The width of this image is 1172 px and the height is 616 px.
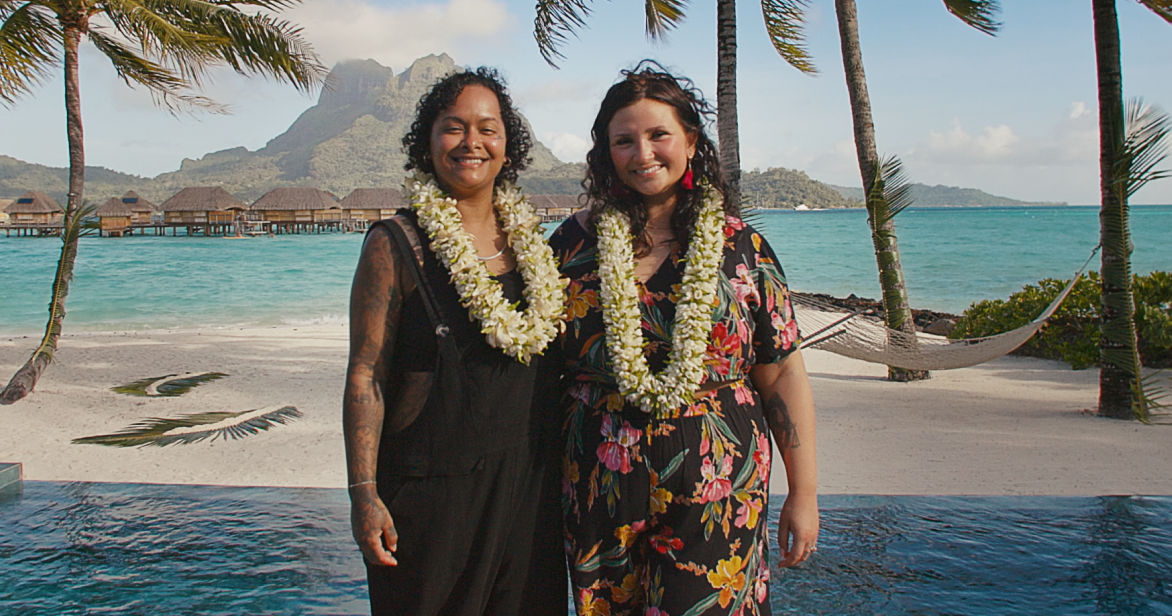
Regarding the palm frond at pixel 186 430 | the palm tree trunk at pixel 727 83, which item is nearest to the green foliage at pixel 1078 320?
the palm tree trunk at pixel 727 83

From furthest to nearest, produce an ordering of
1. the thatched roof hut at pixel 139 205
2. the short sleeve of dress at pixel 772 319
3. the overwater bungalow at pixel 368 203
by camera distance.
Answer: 1. the overwater bungalow at pixel 368 203
2. the thatched roof hut at pixel 139 205
3. the short sleeve of dress at pixel 772 319

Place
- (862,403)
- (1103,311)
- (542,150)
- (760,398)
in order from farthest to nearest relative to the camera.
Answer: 1. (542,150)
2. (862,403)
3. (1103,311)
4. (760,398)

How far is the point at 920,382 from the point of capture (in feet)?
28.1

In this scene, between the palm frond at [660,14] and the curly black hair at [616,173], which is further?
the palm frond at [660,14]

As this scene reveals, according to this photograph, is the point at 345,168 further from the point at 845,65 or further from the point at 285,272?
the point at 845,65

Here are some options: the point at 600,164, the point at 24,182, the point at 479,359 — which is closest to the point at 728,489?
the point at 479,359

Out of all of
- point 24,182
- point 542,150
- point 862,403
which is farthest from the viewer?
point 542,150

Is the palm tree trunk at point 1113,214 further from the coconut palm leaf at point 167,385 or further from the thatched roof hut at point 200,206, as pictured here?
the thatched roof hut at point 200,206

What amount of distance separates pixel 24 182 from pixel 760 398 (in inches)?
4556

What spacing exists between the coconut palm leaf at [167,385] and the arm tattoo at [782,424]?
8.23 meters

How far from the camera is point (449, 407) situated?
69.7 inches

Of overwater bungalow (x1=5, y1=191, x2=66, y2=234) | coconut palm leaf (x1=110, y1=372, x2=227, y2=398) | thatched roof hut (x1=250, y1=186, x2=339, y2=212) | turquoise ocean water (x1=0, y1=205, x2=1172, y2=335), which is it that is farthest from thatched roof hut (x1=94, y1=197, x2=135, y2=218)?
coconut palm leaf (x1=110, y1=372, x2=227, y2=398)

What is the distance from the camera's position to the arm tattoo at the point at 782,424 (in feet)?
6.16

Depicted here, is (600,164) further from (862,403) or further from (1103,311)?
(862,403)
